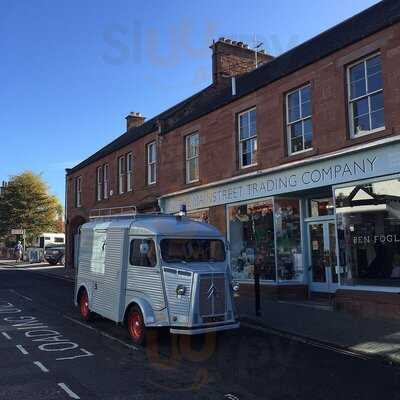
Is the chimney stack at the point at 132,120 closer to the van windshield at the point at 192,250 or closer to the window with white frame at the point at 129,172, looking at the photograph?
the window with white frame at the point at 129,172

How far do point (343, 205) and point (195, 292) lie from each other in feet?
18.6

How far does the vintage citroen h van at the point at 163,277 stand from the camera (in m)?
9.13

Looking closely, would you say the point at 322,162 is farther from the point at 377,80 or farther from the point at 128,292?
the point at 128,292

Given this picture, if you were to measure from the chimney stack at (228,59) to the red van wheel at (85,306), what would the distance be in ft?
44.1

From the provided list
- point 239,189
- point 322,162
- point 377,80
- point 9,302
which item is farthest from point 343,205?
point 9,302

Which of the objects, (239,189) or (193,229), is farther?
(239,189)

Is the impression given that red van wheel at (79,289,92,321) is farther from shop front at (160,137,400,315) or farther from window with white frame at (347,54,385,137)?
window with white frame at (347,54,385,137)

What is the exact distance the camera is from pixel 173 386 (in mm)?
6727

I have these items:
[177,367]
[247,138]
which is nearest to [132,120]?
[247,138]

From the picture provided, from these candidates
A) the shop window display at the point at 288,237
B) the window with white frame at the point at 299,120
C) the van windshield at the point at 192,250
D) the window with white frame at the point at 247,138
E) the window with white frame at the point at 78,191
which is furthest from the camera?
the window with white frame at the point at 78,191

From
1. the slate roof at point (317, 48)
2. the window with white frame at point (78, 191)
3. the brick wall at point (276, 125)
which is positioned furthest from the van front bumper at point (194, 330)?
the window with white frame at point (78, 191)

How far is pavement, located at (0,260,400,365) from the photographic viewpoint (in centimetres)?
898

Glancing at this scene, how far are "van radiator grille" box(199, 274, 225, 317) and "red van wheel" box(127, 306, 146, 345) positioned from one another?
1.21 metres

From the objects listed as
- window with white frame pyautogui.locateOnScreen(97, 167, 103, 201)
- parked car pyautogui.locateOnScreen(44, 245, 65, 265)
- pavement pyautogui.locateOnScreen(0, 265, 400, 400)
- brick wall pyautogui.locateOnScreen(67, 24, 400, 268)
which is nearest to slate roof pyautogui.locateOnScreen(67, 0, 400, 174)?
brick wall pyautogui.locateOnScreen(67, 24, 400, 268)
